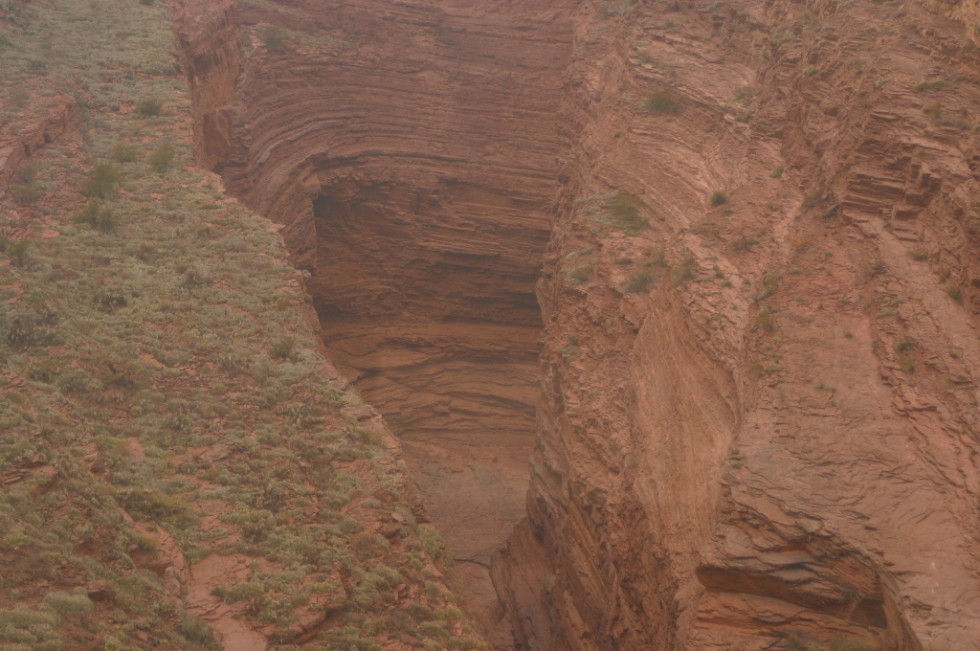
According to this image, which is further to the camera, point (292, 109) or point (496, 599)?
point (292, 109)

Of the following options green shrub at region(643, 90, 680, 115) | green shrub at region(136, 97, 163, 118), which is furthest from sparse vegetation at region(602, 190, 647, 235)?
green shrub at region(136, 97, 163, 118)

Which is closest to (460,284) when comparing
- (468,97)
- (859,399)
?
(468,97)

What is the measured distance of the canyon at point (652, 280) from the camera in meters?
12.3

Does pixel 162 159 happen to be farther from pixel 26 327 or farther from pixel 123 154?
pixel 26 327

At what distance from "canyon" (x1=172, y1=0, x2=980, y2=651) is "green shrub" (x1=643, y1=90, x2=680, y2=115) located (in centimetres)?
6

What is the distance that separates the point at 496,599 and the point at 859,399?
13.5m

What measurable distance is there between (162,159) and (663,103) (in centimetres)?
1169

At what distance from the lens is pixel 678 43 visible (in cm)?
2656

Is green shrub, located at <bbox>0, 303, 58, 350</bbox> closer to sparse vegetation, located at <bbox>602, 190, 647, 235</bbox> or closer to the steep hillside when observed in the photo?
the steep hillside

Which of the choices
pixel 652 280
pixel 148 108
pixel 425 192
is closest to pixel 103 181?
pixel 148 108

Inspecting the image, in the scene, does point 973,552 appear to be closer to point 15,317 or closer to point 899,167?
point 899,167

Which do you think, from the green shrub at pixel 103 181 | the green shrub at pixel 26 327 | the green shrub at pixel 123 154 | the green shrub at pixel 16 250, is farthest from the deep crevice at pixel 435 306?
the green shrub at pixel 26 327

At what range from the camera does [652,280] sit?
68.4 feet

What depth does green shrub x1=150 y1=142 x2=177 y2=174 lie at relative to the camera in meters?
23.0
